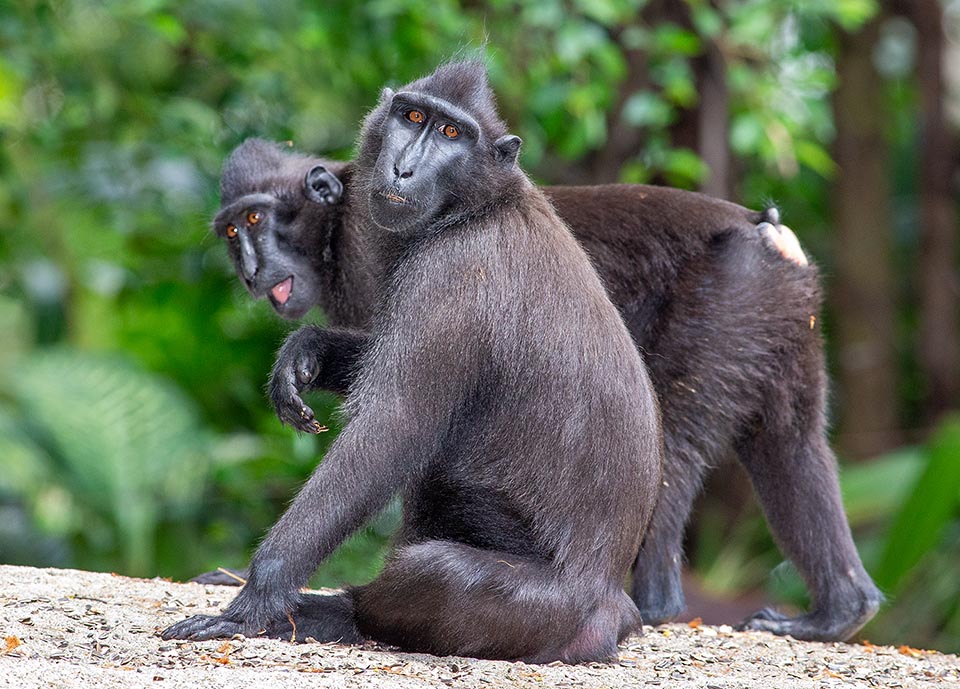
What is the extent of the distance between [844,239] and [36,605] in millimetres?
8958

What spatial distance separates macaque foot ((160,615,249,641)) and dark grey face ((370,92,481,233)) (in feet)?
4.65

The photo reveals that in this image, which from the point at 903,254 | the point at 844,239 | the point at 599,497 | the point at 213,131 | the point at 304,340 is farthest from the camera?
the point at 903,254

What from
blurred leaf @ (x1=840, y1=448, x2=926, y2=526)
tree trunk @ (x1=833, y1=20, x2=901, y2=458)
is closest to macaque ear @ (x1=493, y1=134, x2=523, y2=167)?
blurred leaf @ (x1=840, y1=448, x2=926, y2=526)

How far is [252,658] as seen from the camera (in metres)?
3.69

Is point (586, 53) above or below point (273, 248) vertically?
above

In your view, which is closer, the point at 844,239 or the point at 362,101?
the point at 362,101

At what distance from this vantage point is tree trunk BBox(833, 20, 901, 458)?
11227 millimetres

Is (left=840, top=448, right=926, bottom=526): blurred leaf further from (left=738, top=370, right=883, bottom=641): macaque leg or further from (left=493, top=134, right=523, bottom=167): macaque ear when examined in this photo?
(left=493, top=134, right=523, bottom=167): macaque ear

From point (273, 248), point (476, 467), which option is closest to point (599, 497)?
point (476, 467)

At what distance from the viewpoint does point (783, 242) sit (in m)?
5.45

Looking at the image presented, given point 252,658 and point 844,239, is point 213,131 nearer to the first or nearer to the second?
point 252,658

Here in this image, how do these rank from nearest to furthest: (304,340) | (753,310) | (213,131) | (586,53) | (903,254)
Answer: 1. (304,340)
2. (753,310)
3. (586,53)
4. (213,131)
5. (903,254)

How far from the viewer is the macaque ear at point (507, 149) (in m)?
4.34

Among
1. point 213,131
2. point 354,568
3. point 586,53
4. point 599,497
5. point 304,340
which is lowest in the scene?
point 354,568
